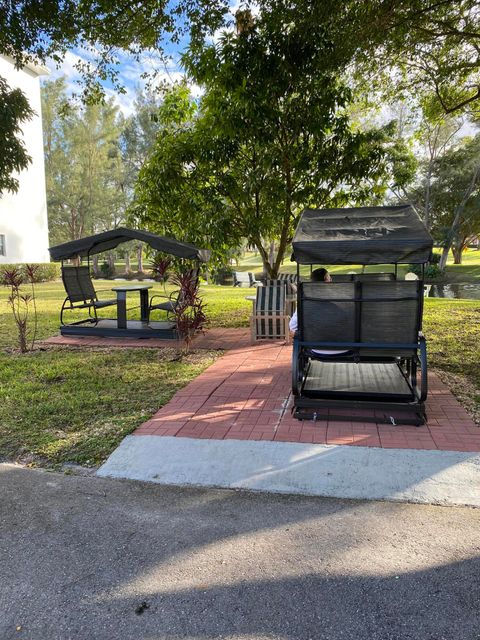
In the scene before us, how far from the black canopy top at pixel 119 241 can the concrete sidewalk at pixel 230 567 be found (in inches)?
227

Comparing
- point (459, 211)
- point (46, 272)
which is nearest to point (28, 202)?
point (46, 272)

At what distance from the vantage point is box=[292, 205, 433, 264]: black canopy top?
4379 mm

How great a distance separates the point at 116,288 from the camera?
31.0 feet

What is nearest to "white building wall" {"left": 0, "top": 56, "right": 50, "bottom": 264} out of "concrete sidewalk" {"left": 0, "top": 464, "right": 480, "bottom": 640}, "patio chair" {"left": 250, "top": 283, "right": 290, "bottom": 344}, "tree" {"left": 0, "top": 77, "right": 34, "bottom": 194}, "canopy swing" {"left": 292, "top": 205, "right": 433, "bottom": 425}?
"tree" {"left": 0, "top": 77, "right": 34, "bottom": 194}

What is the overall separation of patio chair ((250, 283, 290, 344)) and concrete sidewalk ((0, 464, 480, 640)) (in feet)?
17.9

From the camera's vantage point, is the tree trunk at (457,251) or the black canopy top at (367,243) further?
the tree trunk at (457,251)

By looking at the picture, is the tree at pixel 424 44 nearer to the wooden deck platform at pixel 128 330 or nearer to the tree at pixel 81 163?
the wooden deck platform at pixel 128 330

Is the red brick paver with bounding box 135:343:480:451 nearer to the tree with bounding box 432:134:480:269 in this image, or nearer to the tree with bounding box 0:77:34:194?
the tree with bounding box 0:77:34:194

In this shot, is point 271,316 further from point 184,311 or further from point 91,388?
point 91,388

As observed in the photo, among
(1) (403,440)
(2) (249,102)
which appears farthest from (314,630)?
(2) (249,102)

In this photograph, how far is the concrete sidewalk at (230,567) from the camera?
6.97ft

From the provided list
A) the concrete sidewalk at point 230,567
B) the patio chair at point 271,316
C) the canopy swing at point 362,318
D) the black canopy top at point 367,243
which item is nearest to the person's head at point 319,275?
the black canopy top at point 367,243

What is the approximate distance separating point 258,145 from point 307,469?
708 cm

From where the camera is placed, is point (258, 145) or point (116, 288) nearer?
point (258, 145)
